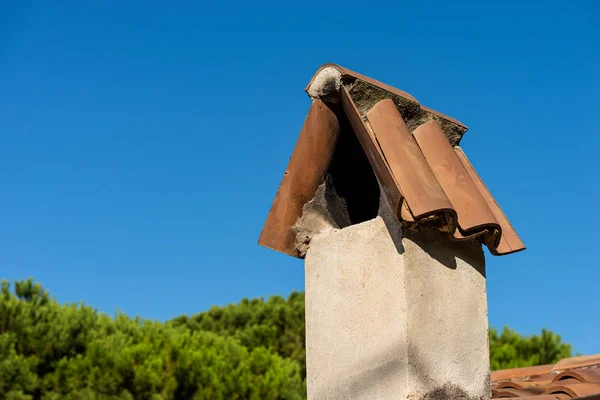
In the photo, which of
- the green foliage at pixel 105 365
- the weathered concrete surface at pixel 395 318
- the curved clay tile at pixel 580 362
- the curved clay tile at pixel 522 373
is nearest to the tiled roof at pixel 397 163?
the weathered concrete surface at pixel 395 318

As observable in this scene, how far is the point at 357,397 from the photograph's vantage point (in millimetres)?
2463

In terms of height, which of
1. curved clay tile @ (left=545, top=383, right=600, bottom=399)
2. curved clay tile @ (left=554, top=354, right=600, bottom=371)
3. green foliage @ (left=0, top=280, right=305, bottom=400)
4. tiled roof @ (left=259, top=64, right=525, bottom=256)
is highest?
green foliage @ (left=0, top=280, right=305, bottom=400)

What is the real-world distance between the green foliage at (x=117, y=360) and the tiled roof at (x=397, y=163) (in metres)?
10.8

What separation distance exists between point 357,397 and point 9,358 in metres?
11.5

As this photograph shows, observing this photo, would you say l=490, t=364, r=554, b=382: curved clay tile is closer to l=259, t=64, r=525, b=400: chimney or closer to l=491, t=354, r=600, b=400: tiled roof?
l=491, t=354, r=600, b=400: tiled roof

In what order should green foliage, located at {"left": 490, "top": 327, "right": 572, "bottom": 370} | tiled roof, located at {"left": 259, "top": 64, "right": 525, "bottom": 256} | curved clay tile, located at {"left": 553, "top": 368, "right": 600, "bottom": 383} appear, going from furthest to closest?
1. green foliage, located at {"left": 490, "top": 327, "right": 572, "bottom": 370}
2. curved clay tile, located at {"left": 553, "top": 368, "right": 600, "bottom": 383}
3. tiled roof, located at {"left": 259, "top": 64, "right": 525, "bottom": 256}

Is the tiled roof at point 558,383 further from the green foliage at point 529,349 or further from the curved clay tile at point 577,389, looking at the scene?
the green foliage at point 529,349

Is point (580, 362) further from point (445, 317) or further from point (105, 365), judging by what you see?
point (105, 365)

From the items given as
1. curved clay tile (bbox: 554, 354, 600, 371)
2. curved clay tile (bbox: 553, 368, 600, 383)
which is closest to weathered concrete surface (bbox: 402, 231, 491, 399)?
curved clay tile (bbox: 553, 368, 600, 383)

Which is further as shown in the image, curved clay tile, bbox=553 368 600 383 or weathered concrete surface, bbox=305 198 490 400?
curved clay tile, bbox=553 368 600 383

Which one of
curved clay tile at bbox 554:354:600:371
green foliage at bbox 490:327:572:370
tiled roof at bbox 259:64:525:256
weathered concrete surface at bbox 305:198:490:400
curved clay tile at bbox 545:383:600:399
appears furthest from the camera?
green foliage at bbox 490:327:572:370

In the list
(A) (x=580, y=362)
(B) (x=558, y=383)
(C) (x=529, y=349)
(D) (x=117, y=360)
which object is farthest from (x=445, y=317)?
(C) (x=529, y=349)

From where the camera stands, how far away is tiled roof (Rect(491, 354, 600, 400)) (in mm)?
3243

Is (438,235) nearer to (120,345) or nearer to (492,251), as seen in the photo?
(492,251)
